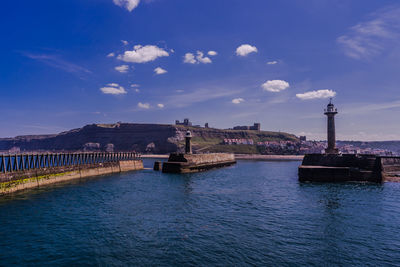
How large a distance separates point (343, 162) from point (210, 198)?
112ft

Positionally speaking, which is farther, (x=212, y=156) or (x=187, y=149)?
(x=212, y=156)

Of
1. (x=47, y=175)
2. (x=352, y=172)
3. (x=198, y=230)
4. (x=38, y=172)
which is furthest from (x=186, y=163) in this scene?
(x=198, y=230)

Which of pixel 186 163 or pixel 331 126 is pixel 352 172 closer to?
pixel 331 126

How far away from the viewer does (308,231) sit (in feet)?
61.7

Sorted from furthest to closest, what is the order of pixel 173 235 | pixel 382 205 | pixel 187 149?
pixel 187 149, pixel 382 205, pixel 173 235

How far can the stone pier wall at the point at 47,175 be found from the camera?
33081mm

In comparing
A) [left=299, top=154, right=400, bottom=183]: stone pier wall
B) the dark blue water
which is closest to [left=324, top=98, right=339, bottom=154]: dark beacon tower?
[left=299, top=154, right=400, bottom=183]: stone pier wall

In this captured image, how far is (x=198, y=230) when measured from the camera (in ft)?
61.9

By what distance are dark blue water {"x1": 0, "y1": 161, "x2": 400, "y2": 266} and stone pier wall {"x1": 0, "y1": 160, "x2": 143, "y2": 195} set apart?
3183mm

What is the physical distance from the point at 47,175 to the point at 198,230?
3461 cm

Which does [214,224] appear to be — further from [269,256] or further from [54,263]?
[54,263]

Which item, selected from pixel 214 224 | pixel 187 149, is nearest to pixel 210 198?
pixel 214 224

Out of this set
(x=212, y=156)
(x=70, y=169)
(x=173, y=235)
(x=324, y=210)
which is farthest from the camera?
(x=212, y=156)

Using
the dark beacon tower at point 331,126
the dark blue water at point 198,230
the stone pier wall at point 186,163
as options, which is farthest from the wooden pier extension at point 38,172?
the dark beacon tower at point 331,126
